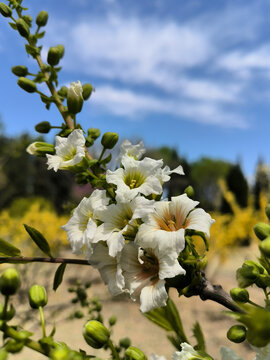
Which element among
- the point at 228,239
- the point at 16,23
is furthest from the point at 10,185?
the point at 16,23

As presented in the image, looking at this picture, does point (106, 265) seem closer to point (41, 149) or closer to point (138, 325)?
point (41, 149)

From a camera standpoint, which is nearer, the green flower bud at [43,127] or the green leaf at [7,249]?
the green leaf at [7,249]

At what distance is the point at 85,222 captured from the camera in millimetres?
506

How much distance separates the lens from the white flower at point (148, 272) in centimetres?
41

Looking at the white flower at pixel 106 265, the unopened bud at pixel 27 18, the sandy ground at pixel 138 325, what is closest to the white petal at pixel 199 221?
the white flower at pixel 106 265

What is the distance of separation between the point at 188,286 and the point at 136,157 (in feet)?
0.75

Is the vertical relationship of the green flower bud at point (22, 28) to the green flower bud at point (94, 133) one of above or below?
above

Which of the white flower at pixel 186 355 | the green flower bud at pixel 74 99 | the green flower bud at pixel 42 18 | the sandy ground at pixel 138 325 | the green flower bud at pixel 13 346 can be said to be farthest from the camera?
the sandy ground at pixel 138 325

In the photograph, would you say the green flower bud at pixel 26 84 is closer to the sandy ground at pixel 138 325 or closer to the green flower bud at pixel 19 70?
the green flower bud at pixel 19 70

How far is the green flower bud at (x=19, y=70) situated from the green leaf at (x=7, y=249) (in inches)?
13.6

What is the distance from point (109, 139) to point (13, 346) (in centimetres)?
35

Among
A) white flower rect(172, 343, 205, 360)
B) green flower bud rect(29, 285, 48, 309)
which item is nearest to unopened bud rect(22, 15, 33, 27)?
green flower bud rect(29, 285, 48, 309)

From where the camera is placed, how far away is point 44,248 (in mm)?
478

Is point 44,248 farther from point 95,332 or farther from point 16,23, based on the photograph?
point 16,23
